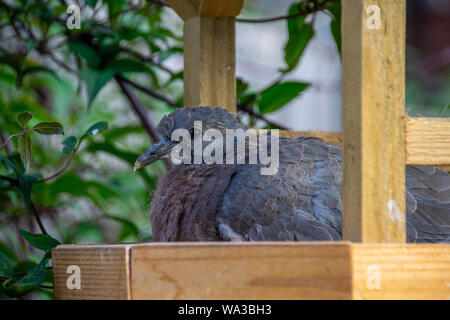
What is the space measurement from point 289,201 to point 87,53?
1.09 m

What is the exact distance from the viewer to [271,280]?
1314 mm

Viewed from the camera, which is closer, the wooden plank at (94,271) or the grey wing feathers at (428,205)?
the wooden plank at (94,271)

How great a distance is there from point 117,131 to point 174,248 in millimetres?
1565

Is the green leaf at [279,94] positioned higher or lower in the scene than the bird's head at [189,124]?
higher

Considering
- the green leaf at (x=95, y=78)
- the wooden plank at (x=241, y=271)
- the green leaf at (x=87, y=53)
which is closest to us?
the wooden plank at (x=241, y=271)

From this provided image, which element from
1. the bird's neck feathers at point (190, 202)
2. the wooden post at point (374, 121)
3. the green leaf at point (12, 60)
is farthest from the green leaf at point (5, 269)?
the wooden post at point (374, 121)

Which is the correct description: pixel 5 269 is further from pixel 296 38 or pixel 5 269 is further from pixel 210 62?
pixel 296 38

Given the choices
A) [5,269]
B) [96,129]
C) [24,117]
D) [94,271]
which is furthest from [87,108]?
[94,271]

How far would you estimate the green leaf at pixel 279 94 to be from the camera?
266 centimetres

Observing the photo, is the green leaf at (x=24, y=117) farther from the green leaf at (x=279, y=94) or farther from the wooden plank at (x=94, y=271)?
the green leaf at (x=279, y=94)

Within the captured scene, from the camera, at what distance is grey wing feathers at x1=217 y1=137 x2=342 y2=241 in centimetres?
191

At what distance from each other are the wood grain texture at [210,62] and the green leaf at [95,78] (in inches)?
11.9

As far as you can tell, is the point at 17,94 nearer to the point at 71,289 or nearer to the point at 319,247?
the point at 71,289

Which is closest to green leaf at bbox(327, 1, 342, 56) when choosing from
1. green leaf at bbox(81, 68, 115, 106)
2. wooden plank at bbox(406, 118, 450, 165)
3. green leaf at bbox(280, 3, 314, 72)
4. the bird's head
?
green leaf at bbox(280, 3, 314, 72)
